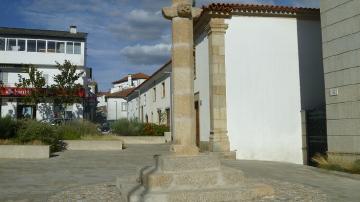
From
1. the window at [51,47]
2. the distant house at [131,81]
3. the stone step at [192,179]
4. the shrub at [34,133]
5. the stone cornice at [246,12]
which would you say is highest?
the distant house at [131,81]

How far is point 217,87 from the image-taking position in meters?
14.2

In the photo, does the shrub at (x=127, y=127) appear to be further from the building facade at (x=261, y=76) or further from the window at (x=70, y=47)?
the window at (x=70, y=47)

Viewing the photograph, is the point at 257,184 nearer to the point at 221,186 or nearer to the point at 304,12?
the point at 221,186

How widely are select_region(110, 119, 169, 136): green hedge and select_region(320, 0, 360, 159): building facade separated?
1362 cm

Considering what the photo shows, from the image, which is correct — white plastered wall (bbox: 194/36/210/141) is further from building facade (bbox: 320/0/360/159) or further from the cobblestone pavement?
building facade (bbox: 320/0/360/159)

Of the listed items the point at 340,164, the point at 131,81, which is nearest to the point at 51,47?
the point at 131,81

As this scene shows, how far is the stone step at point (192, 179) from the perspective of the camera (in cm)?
623

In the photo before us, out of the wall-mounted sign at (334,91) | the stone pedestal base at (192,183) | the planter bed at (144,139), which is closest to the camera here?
the stone pedestal base at (192,183)

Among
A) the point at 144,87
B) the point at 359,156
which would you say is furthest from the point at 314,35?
the point at 144,87

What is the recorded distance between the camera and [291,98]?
1498 cm

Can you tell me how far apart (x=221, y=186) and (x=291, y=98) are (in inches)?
366

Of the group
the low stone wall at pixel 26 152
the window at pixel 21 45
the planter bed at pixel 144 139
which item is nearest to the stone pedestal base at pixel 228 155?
the low stone wall at pixel 26 152

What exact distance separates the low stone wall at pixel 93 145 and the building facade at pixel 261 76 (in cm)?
438

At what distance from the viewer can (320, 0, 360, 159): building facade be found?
10820mm
